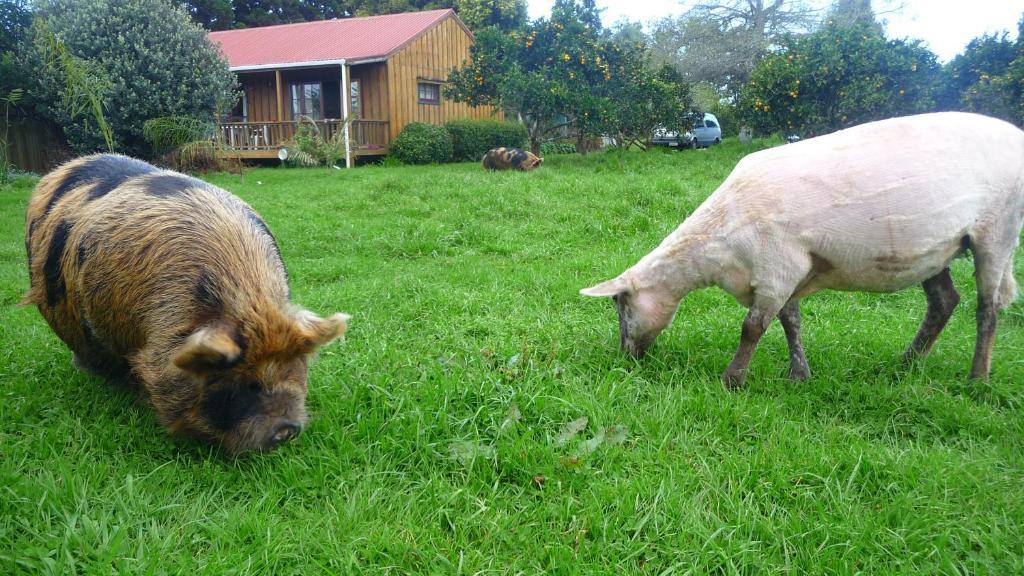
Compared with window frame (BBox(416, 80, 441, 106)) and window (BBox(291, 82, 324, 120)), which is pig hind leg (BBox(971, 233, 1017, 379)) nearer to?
window frame (BBox(416, 80, 441, 106))

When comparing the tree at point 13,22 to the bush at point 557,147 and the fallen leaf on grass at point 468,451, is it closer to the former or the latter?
the bush at point 557,147

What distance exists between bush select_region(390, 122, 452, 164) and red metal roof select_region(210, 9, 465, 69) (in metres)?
2.92

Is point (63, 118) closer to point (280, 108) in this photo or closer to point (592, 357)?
point (280, 108)

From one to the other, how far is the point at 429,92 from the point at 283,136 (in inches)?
246

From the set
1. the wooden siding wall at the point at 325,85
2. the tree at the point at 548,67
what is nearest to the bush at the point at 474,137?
the wooden siding wall at the point at 325,85

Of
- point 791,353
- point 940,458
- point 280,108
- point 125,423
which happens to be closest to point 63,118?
point 280,108

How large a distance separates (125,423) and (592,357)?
10.3 feet

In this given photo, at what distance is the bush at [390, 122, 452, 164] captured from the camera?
22.3m

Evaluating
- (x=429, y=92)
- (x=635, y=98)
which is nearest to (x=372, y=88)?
(x=429, y=92)

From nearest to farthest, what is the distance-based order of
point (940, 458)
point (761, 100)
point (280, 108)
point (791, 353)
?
point (940, 458), point (791, 353), point (761, 100), point (280, 108)

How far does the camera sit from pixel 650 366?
189 inches

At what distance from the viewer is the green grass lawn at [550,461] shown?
2793 mm

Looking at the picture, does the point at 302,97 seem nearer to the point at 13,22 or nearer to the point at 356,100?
the point at 356,100

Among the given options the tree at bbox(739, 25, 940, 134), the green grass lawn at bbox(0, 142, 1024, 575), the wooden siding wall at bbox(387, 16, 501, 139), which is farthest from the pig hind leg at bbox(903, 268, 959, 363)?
the wooden siding wall at bbox(387, 16, 501, 139)
